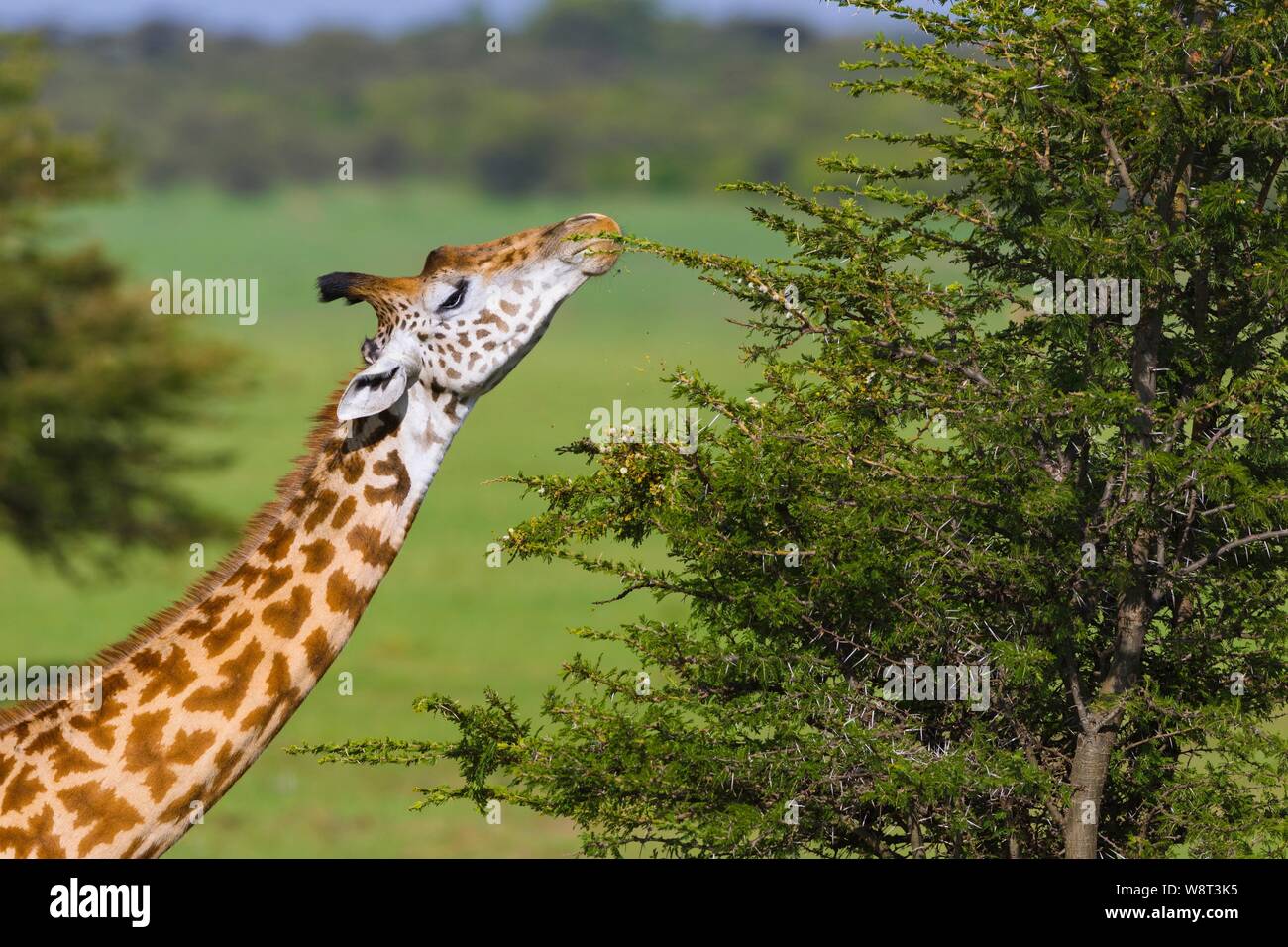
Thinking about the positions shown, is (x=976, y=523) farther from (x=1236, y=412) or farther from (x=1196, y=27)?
(x=1196, y=27)

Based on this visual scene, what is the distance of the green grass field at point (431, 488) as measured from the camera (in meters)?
29.8

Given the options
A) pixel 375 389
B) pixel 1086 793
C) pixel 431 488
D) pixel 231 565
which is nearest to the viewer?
pixel 1086 793

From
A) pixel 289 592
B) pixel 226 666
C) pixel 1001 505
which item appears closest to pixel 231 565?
pixel 289 592

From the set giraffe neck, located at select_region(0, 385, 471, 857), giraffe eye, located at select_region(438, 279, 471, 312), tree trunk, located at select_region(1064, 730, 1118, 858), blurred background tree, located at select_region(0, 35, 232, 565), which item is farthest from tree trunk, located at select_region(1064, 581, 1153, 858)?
blurred background tree, located at select_region(0, 35, 232, 565)

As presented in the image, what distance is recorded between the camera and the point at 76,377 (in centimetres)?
2862

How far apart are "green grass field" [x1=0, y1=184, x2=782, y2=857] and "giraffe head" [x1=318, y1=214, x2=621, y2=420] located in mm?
235

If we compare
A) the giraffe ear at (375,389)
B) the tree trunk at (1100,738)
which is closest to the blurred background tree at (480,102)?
the giraffe ear at (375,389)

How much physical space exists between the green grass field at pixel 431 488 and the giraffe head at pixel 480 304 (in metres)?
0.24

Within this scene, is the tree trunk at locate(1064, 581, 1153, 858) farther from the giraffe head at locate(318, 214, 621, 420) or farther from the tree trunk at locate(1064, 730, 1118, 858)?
the giraffe head at locate(318, 214, 621, 420)

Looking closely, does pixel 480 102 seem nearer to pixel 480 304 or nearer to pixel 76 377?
pixel 76 377

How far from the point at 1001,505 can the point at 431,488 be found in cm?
4814

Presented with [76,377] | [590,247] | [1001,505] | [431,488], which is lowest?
[431,488]
